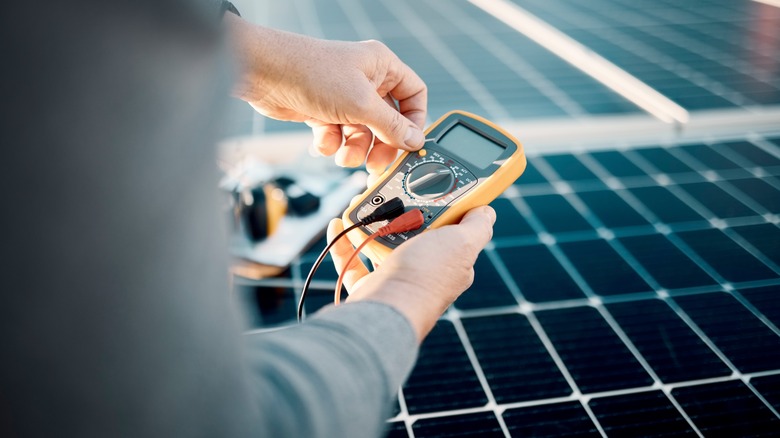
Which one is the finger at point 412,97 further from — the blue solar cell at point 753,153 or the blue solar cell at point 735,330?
the blue solar cell at point 753,153

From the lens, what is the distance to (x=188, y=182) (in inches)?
19.8

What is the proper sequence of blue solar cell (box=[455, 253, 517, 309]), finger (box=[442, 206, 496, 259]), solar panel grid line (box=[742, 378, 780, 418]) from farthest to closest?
blue solar cell (box=[455, 253, 517, 309])
solar panel grid line (box=[742, 378, 780, 418])
finger (box=[442, 206, 496, 259])

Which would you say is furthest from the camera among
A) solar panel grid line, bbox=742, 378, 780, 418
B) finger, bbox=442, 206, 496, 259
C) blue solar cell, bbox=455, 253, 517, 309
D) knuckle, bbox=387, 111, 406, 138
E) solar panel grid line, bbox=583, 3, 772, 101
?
solar panel grid line, bbox=583, 3, 772, 101

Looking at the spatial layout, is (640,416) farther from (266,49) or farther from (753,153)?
(753,153)

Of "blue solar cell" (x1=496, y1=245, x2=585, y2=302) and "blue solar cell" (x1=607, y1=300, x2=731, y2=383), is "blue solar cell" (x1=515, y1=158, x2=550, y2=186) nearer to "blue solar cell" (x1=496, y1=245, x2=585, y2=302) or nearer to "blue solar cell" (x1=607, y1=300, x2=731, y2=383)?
"blue solar cell" (x1=496, y1=245, x2=585, y2=302)

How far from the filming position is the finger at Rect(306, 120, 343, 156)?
62.9 inches

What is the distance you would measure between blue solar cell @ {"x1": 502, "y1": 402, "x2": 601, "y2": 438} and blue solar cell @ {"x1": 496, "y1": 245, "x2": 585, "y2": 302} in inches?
14.3

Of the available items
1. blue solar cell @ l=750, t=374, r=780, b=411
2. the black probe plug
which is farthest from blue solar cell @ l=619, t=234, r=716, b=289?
the black probe plug

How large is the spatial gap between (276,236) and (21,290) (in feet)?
4.53

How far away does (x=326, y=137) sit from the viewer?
1.61 m

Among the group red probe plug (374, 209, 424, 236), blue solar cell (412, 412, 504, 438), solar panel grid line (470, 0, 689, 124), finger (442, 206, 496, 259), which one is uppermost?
solar panel grid line (470, 0, 689, 124)

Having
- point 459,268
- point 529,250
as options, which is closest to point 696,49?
point 529,250

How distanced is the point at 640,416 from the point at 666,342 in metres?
0.25

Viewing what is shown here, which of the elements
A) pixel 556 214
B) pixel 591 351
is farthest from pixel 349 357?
pixel 556 214
